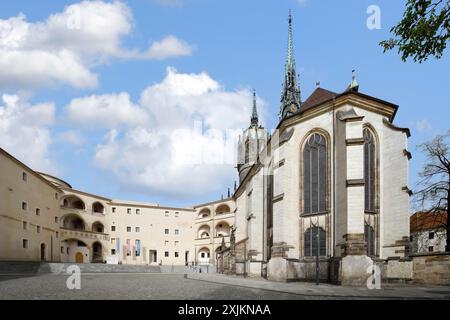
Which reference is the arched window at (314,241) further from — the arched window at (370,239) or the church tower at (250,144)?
the church tower at (250,144)

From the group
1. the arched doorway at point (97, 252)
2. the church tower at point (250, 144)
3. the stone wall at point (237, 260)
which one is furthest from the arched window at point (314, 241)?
the church tower at point (250, 144)

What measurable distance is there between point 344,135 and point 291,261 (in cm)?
838

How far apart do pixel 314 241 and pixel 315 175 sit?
13.6ft

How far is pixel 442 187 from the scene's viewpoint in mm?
30797

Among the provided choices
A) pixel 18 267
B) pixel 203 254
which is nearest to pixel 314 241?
pixel 18 267

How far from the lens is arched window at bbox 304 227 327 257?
92.4 ft

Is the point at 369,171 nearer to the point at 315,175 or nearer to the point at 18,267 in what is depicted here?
the point at 315,175

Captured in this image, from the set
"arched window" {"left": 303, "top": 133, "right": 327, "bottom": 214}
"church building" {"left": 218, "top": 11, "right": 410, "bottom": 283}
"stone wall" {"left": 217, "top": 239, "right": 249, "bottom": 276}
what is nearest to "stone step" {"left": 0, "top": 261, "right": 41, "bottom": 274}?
"stone wall" {"left": 217, "top": 239, "right": 249, "bottom": 276}

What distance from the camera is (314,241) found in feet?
94.0

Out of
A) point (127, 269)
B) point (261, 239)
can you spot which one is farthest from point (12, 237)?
point (261, 239)

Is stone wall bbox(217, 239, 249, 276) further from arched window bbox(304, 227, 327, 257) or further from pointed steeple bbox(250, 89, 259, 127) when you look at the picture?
pointed steeple bbox(250, 89, 259, 127)

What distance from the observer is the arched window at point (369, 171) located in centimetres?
2841

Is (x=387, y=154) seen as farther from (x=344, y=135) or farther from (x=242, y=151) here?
(x=242, y=151)
